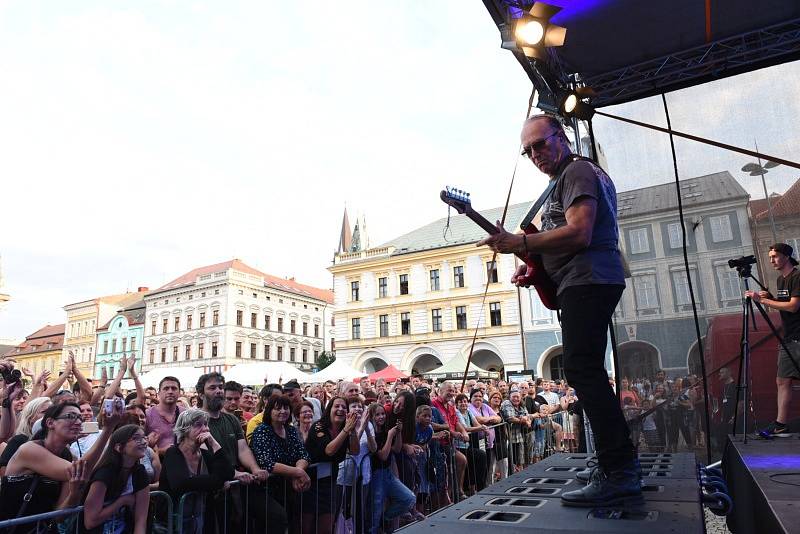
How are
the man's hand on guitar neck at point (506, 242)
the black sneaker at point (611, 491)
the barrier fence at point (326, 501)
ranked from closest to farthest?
the black sneaker at point (611, 491) → the man's hand on guitar neck at point (506, 242) → the barrier fence at point (326, 501)

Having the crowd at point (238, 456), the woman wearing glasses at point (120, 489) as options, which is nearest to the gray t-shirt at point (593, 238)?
the crowd at point (238, 456)

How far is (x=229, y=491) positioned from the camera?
155 inches

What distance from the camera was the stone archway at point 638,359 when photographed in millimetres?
5551

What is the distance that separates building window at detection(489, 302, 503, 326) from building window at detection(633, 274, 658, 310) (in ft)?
87.2

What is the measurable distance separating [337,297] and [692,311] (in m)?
33.2

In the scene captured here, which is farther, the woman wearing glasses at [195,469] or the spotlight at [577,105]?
the spotlight at [577,105]

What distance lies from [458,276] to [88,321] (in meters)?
49.7

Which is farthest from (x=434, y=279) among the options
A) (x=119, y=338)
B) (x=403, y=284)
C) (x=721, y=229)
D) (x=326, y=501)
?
(x=119, y=338)

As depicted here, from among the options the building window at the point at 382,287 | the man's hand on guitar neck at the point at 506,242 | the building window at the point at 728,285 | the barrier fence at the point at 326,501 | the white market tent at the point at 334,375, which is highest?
the building window at the point at 382,287

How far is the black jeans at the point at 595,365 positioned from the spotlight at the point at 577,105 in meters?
3.46

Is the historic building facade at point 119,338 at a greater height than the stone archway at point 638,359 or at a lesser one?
greater

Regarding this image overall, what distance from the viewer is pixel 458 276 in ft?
111

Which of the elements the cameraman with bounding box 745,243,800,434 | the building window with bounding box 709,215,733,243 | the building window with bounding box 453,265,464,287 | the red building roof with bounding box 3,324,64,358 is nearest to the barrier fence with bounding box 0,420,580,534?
the cameraman with bounding box 745,243,800,434

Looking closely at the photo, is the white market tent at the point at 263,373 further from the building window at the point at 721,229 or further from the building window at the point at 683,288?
the building window at the point at 721,229
